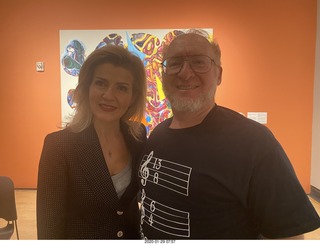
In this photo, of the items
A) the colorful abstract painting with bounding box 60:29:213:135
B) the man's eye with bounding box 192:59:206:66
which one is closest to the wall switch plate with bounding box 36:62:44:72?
the colorful abstract painting with bounding box 60:29:213:135

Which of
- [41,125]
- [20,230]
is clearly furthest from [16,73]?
[20,230]

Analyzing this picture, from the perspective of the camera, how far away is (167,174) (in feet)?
3.24

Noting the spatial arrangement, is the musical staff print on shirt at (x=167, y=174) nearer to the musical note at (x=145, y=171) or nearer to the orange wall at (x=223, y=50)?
the musical note at (x=145, y=171)

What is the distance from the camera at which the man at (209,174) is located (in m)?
0.83

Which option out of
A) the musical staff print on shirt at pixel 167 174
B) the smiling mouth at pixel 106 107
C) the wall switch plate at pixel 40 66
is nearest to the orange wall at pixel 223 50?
the wall switch plate at pixel 40 66

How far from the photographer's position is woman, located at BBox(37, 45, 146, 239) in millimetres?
1054

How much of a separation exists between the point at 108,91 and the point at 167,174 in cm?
50

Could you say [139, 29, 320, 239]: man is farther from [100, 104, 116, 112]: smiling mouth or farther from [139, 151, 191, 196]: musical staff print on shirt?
[100, 104, 116, 112]: smiling mouth

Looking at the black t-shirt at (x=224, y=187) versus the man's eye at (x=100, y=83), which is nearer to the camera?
the black t-shirt at (x=224, y=187)

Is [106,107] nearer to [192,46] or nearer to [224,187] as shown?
[192,46]

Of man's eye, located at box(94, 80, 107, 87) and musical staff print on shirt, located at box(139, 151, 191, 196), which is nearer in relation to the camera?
musical staff print on shirt, located at box(139, 151, 191, 196)

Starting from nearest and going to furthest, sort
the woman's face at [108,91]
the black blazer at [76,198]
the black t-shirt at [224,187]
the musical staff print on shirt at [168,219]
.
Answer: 1. the black t-shirt at [224,187]
2. the musical staff print on shirt at [168,219]
3. the black blazer at [76,198]
4. the woman's face at [108,91]

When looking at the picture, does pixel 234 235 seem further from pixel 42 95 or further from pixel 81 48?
pixel 42 95

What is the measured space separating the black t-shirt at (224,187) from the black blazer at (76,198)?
14cm
